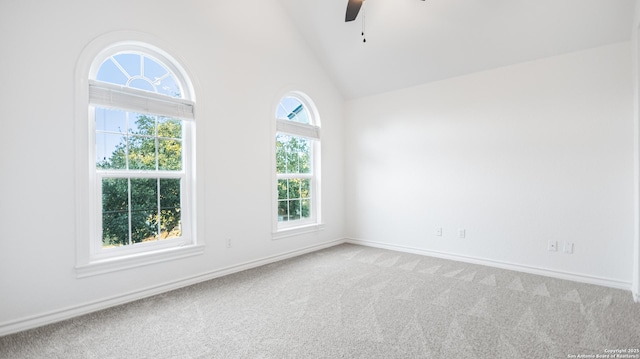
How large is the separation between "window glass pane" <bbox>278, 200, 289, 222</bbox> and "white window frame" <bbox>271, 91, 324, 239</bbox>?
0.06m

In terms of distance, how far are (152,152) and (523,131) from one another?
411cm

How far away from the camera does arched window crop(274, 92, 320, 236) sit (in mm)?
4294

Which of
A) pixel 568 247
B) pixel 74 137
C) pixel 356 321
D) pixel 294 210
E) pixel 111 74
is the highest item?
pixel 111 74

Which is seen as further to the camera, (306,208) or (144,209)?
(306,208)

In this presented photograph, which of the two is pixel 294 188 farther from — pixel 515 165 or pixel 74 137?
pixel 515 165

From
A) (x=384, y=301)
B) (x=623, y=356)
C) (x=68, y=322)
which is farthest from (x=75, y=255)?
(x=623, y=356)

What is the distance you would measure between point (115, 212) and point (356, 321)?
2323 mm

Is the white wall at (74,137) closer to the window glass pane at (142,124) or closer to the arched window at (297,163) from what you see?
the arched window at (297,163)

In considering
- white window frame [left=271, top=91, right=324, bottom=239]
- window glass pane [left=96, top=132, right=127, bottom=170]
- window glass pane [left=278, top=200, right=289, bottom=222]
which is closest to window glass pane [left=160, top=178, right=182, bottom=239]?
window glass pane [left=96, top=132, right=127, bottom=170]

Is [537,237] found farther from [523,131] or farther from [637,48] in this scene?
[637,48]

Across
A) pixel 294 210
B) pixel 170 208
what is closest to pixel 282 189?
pixel 294 210

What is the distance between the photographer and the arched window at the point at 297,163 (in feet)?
14.1

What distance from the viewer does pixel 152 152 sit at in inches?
119

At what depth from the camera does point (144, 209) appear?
2.97 meters
